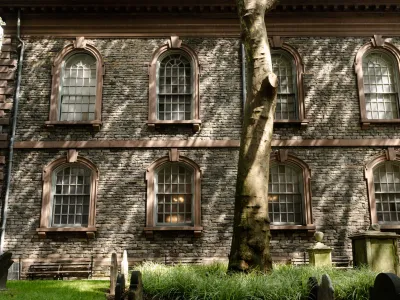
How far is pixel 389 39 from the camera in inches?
606

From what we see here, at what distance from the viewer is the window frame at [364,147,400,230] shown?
1391 centimetres

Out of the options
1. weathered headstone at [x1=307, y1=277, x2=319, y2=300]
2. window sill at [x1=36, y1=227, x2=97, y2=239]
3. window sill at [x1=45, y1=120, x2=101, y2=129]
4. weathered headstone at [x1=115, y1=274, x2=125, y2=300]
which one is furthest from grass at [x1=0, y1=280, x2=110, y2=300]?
window sill at [x1=45, y1=120, x2=101, y2=129]

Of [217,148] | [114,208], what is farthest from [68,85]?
[217,148]

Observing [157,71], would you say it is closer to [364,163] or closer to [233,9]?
[233,9]

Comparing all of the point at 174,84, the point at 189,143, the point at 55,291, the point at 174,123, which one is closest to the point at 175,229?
the point at 189,143

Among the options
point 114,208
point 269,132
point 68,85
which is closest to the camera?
point 269,132

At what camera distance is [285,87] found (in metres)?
15.3

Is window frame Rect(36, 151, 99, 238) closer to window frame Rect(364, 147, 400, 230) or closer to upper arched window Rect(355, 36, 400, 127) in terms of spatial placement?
window frame Rect(364, 147, 400, 230)

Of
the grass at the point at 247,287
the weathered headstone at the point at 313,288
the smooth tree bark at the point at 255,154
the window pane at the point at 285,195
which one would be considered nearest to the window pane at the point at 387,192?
the window pane at the point at 285,195

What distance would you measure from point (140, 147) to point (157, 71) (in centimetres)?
279

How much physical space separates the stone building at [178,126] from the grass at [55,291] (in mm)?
2409

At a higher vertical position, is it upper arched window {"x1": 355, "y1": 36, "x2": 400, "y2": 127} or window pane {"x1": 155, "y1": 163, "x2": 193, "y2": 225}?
upper arched window {"x1": 355, "y1": 36, "x2": 400, "y2": 127}

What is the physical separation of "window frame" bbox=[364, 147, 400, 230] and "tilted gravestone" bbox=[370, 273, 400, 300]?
967 cm

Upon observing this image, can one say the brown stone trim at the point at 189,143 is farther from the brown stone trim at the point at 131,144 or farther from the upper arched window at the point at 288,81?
the upper arched window at the point at 288,81
